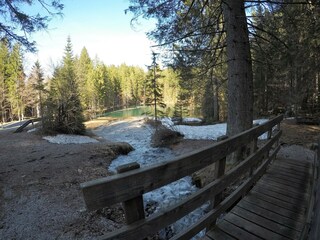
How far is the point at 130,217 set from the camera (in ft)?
6.08

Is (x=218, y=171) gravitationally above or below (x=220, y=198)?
above

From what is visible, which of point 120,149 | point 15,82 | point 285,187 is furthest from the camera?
point 15,82

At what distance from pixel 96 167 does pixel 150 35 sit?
4738mm

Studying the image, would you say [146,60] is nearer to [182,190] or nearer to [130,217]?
[182,190]

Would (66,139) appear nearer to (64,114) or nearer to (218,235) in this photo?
(64,114)

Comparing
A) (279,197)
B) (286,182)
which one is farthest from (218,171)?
(286,182)

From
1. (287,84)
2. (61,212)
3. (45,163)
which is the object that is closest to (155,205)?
(61,212)

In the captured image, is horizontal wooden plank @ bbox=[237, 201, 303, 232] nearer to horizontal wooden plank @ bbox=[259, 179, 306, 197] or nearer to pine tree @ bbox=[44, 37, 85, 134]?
horizontal wooden plank @ bbox=[259, 179, 306, 197]

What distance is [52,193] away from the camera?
5684 mm

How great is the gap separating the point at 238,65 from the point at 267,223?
3.75 m

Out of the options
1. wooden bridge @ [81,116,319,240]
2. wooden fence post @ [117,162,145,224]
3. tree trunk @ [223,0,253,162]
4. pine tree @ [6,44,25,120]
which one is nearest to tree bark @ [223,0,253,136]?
tree trunk @ [223,0,253,162]

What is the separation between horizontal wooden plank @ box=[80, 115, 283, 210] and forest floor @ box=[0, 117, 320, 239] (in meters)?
2.60

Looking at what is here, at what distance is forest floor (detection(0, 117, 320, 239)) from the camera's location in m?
4.21

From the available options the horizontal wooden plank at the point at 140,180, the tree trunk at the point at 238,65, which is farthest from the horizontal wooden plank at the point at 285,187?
the horizontal wooden plank at the point at 140,180
